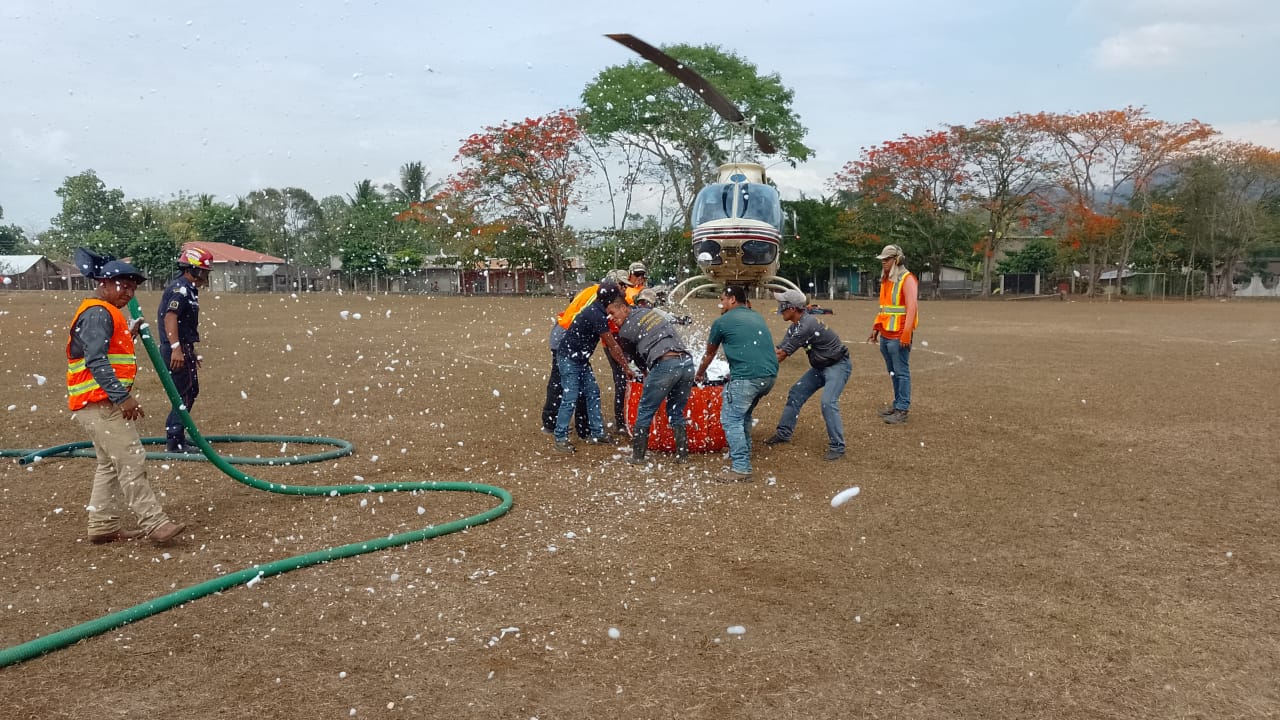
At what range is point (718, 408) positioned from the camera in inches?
320

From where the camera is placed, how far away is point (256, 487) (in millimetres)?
6148

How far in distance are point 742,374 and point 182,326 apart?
17.1ft

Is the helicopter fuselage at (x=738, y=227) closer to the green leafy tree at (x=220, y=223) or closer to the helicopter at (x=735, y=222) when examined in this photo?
the helicopter at (x=735, y=222)

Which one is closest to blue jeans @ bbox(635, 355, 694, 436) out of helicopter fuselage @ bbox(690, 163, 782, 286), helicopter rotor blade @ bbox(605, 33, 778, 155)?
helicopter fuselage @ bbox(690, 163, 782, 286)

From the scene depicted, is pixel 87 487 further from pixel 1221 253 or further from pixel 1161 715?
pixel 1221 253

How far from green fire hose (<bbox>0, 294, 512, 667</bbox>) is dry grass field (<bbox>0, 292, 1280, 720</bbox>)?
0.26 feet

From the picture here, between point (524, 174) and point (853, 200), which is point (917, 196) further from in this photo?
point (524, 174)

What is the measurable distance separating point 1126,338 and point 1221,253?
128 feet

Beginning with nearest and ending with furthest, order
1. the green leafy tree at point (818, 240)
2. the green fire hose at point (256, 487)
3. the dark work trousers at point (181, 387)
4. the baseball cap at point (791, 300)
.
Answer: the green fire hose at point (256, 487)
the dark work trousers at point (181, 387)
the baseball cap at point (791, 300)
the green leafy tree at point (818, 240)

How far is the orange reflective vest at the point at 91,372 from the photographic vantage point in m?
5.45

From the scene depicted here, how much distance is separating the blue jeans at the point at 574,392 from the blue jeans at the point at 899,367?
3379 millimetres

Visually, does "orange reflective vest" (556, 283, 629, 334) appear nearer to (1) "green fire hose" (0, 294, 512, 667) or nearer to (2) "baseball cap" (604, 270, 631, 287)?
(2) "baseball cap" (604, 270, 631, 287)

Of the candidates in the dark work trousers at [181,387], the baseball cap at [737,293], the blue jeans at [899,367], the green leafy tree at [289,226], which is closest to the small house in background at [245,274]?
the green leafy tree at [289,226]

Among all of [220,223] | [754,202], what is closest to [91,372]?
[754,202]
